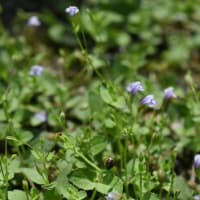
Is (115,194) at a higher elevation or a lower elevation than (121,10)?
lower

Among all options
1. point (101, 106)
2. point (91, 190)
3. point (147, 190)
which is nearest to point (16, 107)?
point (101, 106)

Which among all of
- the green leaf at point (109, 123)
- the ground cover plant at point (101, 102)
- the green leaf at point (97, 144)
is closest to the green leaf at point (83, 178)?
the ground cover plant at point (101, 102)

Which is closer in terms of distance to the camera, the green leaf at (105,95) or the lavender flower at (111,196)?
the lavender flower at (111,196)

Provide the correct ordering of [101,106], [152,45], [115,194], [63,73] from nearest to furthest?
[115,194] → [101,106] → [63,73] → [152,45]

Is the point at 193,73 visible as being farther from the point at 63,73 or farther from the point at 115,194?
the point at 115,194

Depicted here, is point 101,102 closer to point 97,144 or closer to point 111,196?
point 97,144

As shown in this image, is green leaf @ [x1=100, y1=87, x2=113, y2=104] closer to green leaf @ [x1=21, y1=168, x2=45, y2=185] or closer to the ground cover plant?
the ground cover plant

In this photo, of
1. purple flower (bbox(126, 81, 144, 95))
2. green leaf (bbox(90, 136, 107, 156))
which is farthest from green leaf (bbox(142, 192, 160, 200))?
purple flower (bbox(126, 81, 144, 95))

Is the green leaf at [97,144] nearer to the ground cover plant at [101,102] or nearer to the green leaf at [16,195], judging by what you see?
the ground cover plant at [101,102]
